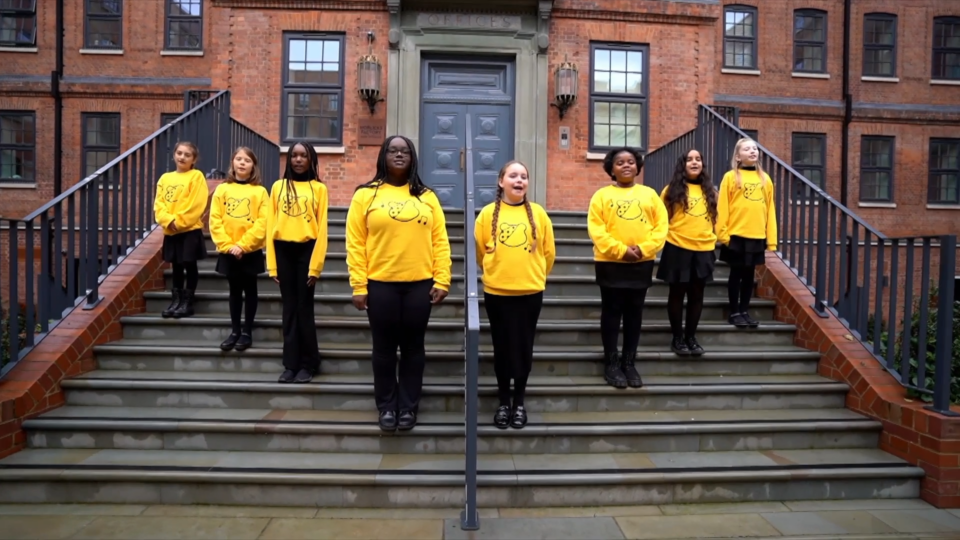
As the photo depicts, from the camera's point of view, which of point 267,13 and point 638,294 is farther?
point 267,13

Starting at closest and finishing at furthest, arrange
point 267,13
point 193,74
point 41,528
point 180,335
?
point 41,528 → point 180,335 → point 267,13 → point 193,74

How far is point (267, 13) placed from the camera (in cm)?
925

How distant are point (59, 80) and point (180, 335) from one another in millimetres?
14066

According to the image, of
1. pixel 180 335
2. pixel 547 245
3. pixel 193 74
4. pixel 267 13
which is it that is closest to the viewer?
pixel 547 245

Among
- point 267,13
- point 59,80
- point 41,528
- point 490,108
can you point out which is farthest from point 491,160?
point 59,80

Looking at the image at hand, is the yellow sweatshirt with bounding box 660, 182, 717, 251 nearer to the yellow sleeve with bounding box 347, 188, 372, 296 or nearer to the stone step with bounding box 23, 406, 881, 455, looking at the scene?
the stone step with bounding box 23, 406, 881, 455

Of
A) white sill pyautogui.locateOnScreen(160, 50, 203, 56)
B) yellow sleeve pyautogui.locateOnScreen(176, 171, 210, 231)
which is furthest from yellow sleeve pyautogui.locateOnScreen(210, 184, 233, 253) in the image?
white sill pyautogui.locateOnScreen(160, 50, 203, 56)

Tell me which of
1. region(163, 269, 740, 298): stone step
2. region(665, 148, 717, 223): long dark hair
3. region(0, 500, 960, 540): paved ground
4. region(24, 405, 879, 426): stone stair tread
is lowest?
region(0, 500, 960, 540): paved ground

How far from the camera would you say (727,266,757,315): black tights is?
5.14 metres

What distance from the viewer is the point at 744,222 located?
504cm

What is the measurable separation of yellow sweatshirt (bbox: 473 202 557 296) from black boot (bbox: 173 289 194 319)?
9.08 ft

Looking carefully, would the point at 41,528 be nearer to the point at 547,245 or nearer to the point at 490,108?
the point at 547,245

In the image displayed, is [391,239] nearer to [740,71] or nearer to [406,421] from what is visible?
[406,421]

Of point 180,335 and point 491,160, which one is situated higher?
point 491,160
